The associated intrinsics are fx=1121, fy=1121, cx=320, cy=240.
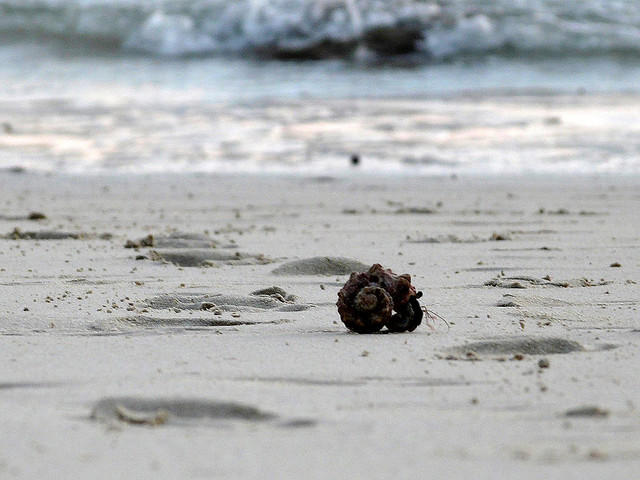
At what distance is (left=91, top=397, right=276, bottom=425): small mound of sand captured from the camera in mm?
2436

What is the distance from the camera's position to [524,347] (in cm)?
313

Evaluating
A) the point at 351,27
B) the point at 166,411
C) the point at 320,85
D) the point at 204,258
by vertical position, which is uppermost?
the point at 351,27

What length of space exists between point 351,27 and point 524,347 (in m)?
17.8

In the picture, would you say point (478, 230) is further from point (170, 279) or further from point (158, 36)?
point (158, 36)

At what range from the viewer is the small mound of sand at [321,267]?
4.55m

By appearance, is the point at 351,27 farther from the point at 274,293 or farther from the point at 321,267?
the point at 274,293

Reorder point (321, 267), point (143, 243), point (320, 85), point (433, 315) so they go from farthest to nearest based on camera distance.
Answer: point (320, 85), point (143, 243), point (321, 267), point (433, 315)

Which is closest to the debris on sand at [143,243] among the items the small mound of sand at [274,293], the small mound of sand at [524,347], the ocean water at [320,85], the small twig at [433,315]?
the small mound of sand at [274,293]

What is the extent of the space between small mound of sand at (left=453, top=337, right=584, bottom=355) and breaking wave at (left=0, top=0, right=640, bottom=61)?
53.8 feet

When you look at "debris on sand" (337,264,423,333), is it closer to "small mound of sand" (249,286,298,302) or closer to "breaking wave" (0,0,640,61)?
"small mound of sand" (249,286,298,302)

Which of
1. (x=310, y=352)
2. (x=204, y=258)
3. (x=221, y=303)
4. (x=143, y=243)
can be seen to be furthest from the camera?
(x=143, y=243)

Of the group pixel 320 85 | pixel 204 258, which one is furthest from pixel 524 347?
pixel 320 85

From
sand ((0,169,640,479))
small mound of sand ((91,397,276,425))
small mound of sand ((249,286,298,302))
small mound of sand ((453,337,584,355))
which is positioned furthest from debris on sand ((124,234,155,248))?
small mound of sand ((91,397,276,425))

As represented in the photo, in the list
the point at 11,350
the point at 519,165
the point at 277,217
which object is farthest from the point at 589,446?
the point at 519,165
